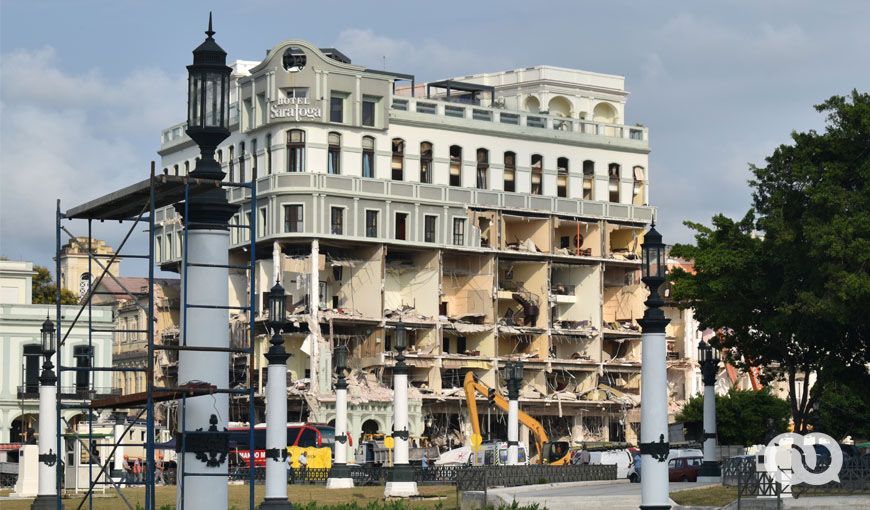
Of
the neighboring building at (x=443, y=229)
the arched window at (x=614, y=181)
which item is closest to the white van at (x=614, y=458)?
the neighboring building at (x=443, y=229)

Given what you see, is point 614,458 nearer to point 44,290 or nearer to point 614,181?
point 614,181

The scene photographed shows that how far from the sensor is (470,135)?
10550cm

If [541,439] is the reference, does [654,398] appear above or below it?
Answer: above

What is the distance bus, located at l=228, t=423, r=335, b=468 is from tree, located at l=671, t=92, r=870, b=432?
21688 mm

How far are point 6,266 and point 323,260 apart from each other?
65.4 feet

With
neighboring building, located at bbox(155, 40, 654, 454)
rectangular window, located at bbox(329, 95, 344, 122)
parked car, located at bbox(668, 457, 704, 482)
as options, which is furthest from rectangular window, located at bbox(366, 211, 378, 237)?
parked car, located at bbox(668, 457, 704, 482)

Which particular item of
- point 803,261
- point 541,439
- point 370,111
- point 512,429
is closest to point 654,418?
point 803,261

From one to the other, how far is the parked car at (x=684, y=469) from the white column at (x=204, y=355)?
35981 mm

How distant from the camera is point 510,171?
10788 cm

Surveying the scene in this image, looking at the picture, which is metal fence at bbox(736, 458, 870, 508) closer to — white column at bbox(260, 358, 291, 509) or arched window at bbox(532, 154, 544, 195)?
white column at bbox(260, 358, 291, 509)

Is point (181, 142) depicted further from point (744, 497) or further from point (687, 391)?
point (744, 497)

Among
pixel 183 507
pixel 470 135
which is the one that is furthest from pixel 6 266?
pixel 183 507

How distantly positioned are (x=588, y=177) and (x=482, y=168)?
8219 millimetres

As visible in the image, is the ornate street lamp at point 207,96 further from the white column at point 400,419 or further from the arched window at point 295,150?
the arched window at point 295,150
